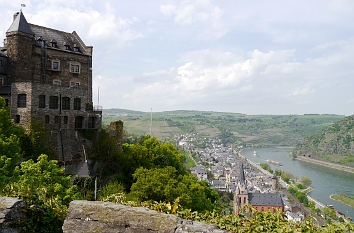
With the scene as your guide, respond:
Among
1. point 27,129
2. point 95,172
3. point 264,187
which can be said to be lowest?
point 264,187

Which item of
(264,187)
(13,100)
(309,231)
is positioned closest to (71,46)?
(13,100)

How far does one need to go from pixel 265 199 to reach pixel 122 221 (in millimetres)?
93495

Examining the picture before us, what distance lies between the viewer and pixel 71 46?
116 ft

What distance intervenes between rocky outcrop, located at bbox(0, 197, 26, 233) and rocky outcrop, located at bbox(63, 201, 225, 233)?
140cm

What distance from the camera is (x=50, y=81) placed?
109 ft

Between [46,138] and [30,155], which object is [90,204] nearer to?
[30,155]

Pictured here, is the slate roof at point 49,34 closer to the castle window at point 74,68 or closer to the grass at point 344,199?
the castle window at point 74,68

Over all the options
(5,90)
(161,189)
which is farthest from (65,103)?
(161,189)

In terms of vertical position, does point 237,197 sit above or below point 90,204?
below

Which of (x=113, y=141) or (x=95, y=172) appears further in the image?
(x=113, y=141)

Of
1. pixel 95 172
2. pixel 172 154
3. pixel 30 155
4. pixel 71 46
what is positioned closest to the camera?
Answer: pixel 30 155

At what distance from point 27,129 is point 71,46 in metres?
14.2

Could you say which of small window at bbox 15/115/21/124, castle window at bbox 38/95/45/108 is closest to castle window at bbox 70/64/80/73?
castle window at bbox 38/95/45/108

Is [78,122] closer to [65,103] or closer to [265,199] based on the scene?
[65,103]
